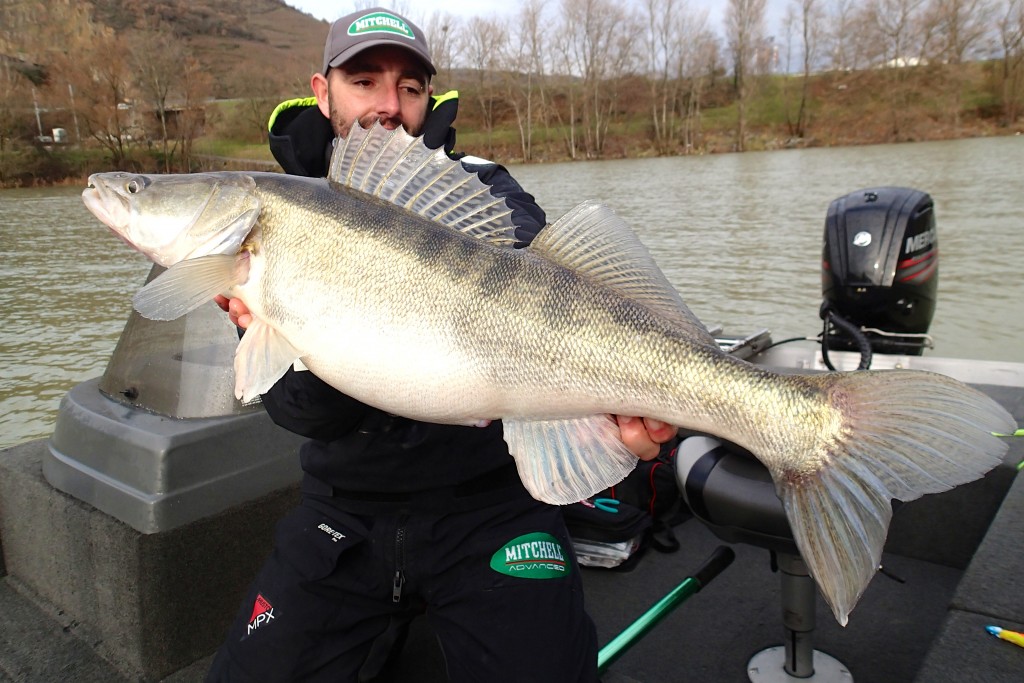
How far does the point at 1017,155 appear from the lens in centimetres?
2491

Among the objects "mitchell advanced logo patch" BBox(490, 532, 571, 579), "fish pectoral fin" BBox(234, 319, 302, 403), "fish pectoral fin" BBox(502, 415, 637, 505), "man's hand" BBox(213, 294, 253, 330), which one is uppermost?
"man's hand" BBox(213, 294, 253, 330)

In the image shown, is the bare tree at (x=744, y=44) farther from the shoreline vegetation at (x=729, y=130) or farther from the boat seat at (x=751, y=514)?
the boat seat at (x=751, y=514)

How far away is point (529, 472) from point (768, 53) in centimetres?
5185

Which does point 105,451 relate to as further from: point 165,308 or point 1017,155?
point 1017,155

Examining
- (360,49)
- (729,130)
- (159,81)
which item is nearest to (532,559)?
(360,49)

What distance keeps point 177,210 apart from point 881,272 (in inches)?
153

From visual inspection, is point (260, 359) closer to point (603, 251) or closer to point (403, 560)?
point (403, 560)

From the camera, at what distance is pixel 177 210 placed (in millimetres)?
1851

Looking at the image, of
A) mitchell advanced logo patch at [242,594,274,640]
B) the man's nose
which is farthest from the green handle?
the man's nose

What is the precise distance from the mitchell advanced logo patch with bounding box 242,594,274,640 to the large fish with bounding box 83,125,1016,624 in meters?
0.72

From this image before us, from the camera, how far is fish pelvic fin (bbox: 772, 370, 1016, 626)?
1.31 metres

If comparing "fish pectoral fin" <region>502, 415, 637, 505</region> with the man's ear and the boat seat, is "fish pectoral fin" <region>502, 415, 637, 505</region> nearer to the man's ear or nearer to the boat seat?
the boat seat

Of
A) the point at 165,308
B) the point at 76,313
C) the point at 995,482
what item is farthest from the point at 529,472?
the point at 76,313

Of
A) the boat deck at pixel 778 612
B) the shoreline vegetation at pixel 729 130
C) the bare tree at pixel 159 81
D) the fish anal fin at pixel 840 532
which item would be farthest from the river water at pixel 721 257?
the shoreline vegetation at pixel 729 130
